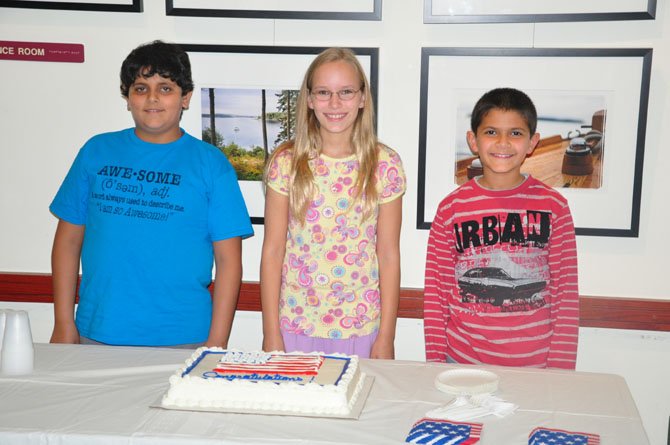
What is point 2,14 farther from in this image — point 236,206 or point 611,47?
point 611,47

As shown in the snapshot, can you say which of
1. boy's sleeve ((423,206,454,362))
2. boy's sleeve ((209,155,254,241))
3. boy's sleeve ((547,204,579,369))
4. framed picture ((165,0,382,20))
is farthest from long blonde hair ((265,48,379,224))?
boy's sleeve ((547,204,579,369))

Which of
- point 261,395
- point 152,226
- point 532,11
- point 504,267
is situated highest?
point 532,11

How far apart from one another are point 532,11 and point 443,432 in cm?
165

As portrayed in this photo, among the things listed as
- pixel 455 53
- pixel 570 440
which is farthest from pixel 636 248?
pixel 570 440

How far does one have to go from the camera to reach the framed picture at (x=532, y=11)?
7.93ft

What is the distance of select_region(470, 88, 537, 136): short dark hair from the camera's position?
2.27m

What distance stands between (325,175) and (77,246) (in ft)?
2.93

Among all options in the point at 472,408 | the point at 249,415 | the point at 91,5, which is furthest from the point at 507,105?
the point at 91,5

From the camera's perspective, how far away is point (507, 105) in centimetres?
228

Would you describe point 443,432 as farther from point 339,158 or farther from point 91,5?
point 91,5

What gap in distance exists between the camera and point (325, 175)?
7.24 ft

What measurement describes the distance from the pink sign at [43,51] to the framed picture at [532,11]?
4.43ft

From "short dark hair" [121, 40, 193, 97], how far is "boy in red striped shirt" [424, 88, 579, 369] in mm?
979

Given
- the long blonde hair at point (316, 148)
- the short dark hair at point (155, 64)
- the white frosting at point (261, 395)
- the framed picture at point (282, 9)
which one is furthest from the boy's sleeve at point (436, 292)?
the short dark hair at point (155, 64)
